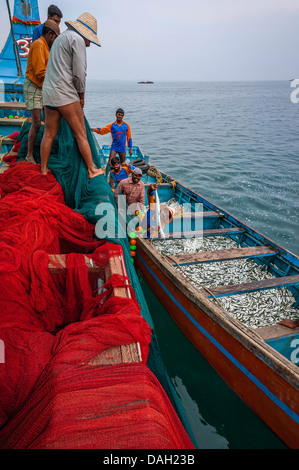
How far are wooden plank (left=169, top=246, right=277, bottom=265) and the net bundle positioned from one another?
2.60 metres

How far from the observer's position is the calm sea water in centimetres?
386

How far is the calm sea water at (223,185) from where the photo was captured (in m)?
3.86

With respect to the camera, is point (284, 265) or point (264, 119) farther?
point (264, 119)

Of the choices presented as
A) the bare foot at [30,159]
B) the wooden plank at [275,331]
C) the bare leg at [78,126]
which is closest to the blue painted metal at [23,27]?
the bare foot at [30,159]

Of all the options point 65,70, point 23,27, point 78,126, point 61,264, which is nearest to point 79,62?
point 65,70

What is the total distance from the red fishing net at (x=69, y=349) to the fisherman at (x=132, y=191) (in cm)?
401

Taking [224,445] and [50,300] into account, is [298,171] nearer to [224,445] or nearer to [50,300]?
[224,445]

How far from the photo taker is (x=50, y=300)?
2.12 m

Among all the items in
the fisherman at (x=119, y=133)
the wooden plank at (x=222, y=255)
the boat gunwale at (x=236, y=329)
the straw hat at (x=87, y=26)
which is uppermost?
the straw hat at (x=87, y=26)

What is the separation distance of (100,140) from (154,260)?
20694 millimetres

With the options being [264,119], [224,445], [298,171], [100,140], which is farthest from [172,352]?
[264,119]

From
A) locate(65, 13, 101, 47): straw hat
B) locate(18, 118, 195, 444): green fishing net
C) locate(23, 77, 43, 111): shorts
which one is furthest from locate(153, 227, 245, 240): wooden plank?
locate(65, 13, 101, 47): straw hat

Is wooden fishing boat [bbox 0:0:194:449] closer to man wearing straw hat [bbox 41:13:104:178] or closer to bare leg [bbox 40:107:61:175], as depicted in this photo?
bare leg [bbox 40:107:61:175]

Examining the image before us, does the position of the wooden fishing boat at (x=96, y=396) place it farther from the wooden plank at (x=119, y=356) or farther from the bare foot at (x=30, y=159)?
the bare foot at (x=30, y=159)
